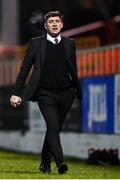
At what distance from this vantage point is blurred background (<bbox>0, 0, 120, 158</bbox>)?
17.6 meters

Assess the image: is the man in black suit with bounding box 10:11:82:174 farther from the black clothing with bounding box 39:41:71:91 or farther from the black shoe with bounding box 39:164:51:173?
the black shoe with bounding box 39:164:51:173

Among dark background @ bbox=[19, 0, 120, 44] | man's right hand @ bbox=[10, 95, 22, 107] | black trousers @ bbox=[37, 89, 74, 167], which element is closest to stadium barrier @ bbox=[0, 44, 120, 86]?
black trousers @ bbox=[37, 89, 74, 167]

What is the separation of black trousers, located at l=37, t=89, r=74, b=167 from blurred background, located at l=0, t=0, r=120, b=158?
10.3ft

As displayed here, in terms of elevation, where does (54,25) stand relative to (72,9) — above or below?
below

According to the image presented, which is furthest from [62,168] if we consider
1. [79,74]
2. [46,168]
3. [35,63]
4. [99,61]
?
[79,74]

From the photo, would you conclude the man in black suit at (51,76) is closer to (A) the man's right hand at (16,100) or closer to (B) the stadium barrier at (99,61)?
(A) the man's right hand at (16,100)

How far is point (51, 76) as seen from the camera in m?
10.8

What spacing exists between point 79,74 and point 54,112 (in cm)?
825

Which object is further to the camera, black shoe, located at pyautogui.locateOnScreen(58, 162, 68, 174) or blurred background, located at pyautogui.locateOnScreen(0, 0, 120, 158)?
blurred background, located at pyautogui.locateOnScreen(0, 0, 120, 158)

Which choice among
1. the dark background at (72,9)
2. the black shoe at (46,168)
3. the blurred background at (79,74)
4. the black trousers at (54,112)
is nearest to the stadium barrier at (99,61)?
the blurred background at (79,74)

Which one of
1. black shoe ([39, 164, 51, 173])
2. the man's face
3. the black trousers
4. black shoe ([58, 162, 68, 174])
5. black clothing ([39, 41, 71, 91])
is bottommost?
black shoe ([39, 164, 51, 173])

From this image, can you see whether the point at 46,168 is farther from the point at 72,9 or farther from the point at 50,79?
the point at 72,9

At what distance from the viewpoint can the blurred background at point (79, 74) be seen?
57.8ft

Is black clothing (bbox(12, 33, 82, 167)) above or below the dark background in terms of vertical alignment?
below
